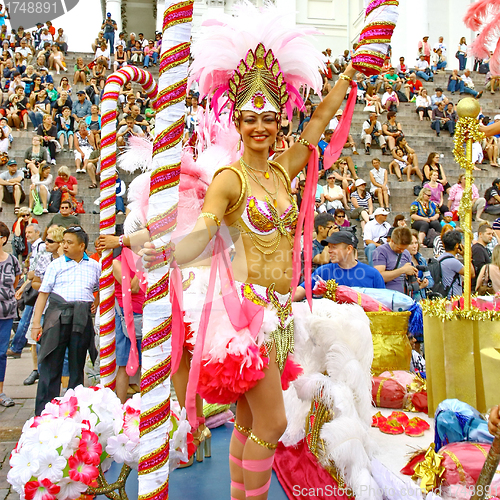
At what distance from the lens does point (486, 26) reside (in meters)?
3.39

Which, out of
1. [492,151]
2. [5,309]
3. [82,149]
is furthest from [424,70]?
[5,309]

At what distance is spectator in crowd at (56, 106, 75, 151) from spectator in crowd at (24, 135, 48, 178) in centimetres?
103

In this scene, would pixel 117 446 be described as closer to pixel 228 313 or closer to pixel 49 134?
pixel 228 313

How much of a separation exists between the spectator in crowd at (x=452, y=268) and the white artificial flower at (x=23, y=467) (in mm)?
4909

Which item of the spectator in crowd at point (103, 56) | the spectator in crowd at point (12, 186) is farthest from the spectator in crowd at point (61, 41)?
the spectator in crowd at point (12, 186)

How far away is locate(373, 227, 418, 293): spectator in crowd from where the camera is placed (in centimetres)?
580

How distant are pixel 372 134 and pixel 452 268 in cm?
927

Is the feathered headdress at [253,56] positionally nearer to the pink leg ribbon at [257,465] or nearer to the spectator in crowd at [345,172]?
the pink leg ribbon at [257,465]

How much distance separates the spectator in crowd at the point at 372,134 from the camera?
14453mm

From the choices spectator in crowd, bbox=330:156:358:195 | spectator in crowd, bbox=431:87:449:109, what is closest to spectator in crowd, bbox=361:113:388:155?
spectator in crowd, bbox=330:156:358:195

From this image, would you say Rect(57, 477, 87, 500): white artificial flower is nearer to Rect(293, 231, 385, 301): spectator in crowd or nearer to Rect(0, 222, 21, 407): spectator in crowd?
Rect(293, 231, 385, 301): spectator in crowd

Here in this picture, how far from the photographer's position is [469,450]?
2547 mm

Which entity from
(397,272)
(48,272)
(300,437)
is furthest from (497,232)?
(48,272)

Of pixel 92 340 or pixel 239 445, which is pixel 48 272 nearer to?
pixel 92 340
